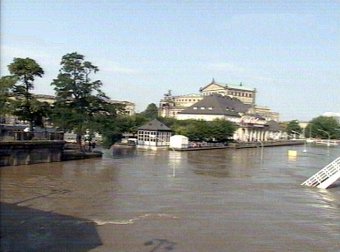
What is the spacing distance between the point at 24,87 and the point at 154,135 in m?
31.7

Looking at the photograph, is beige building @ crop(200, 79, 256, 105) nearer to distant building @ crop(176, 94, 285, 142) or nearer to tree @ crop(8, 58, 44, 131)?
distant building @ crop(176, 94, 285, 142)

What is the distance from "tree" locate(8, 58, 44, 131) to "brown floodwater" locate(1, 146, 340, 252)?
27.8 ft

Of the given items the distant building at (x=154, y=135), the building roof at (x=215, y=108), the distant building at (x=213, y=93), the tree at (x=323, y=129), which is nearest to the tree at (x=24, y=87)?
the distant building at (x=154, y=135)

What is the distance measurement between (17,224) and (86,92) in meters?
29.2

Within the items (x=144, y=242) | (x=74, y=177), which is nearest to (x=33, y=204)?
(x=144, y=242)

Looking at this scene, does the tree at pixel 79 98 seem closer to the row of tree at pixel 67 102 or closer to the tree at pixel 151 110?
the row of tree at pixel 67 102

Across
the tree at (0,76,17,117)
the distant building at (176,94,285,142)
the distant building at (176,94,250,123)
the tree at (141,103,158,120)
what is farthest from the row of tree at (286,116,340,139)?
the tree at (0,76,17,117)

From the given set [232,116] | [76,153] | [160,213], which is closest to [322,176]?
[160,213]

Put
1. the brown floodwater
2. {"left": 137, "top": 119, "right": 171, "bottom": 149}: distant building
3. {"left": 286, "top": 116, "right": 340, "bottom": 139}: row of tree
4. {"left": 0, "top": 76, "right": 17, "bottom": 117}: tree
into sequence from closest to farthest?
the brown floodwater
{"left": 0, "top": 76, "right": 17, "bottom": 117}: tree
{"left": 137, "top": 119, "right": 171, "bottom": 149}: distant building
{"left": 286, "top": 116, "right": 340, "bottom": 139}: row of tree

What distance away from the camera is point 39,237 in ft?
42.9

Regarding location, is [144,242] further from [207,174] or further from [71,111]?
[71,111]

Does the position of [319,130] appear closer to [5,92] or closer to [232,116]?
[232,116]

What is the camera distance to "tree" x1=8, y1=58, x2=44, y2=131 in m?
36.8

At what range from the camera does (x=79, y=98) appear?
1688 inches
